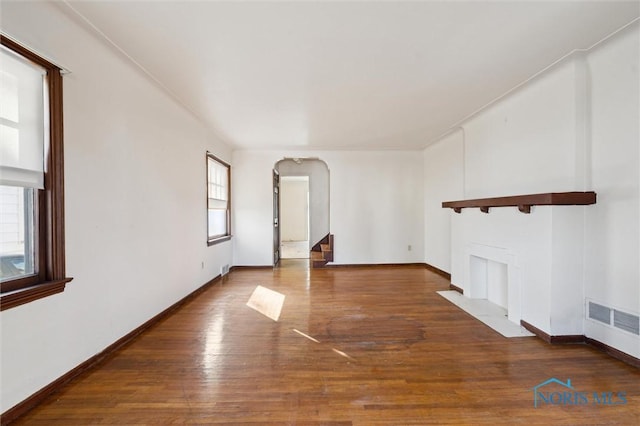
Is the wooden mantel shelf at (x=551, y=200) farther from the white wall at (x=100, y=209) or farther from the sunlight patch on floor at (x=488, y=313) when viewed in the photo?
the white wall at (x=100, y=209)

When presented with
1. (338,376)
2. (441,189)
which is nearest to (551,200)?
(338,376)

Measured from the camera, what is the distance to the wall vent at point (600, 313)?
2359 mm

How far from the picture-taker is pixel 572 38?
2.19 meters

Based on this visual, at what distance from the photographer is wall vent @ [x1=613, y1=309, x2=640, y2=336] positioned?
2143 millimetres

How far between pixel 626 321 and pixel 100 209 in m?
4.42

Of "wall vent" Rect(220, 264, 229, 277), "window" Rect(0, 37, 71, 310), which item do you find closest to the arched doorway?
"wall vent" Rect(220, 264, 229, 277)

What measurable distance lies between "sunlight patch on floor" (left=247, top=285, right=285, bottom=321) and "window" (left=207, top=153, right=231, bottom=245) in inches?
49.7

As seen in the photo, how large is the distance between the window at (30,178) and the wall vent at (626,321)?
4283mm

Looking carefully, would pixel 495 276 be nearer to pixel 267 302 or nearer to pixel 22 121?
pixel 267 302

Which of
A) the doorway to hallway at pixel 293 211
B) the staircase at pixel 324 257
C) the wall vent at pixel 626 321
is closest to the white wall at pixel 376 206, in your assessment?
the staircase at pixel 324 257

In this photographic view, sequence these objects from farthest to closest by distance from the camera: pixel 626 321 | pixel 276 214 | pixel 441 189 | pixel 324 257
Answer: pixel 276 214 → pixel 324 257 → pixel 441 189 → pixel 626 321

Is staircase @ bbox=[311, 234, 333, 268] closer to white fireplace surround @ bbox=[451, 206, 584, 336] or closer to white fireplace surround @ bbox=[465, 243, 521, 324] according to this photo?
white fireplace surround @ bbox=[465, 243, 521, 324]

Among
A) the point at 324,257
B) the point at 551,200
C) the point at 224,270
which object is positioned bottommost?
the point at 224,270

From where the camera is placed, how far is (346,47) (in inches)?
89.6
